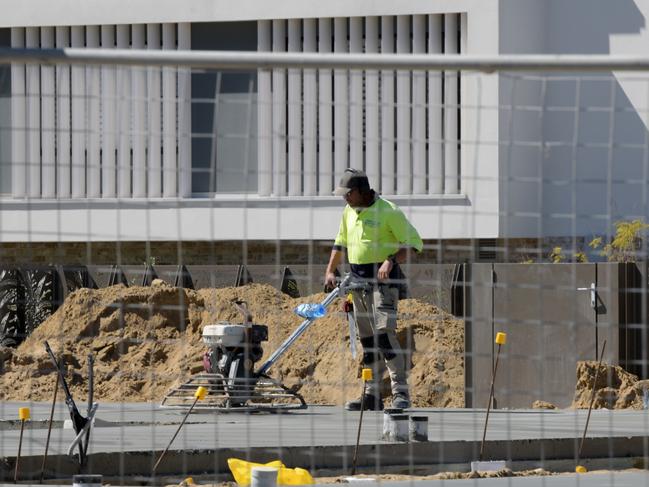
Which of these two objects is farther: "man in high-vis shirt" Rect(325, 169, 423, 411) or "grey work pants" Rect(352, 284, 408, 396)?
"grey work pants" Rect(352, 284, 408, 396)

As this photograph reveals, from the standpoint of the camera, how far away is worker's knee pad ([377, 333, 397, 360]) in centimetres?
1163

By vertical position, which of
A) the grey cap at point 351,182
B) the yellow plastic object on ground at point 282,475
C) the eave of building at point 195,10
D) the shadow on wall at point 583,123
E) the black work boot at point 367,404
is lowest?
the yellow plastic object on ground at point 282,475

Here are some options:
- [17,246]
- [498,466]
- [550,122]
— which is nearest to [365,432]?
[498,466]

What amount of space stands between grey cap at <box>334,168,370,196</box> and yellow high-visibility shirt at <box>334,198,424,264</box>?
186 mm

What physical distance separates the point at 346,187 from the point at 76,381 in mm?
6804

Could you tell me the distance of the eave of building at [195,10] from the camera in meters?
25.2

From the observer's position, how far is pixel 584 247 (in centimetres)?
1998

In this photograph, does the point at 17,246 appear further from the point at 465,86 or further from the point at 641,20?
the point at 641,20

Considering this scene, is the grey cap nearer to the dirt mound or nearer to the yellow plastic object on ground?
the yellow plastic object on ground

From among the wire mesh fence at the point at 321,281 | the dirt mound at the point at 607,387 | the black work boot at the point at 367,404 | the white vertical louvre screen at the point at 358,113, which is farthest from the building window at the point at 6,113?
the black work boot at the point at 367,404

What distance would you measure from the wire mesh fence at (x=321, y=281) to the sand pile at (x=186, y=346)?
4 centimetres

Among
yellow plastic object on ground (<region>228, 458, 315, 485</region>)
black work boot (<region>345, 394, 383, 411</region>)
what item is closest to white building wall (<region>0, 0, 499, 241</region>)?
black work boot (<region>345, 394, 383, 411</region>)

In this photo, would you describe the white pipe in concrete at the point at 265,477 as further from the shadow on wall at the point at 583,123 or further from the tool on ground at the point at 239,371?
the shadow on wall at the point at 583,123

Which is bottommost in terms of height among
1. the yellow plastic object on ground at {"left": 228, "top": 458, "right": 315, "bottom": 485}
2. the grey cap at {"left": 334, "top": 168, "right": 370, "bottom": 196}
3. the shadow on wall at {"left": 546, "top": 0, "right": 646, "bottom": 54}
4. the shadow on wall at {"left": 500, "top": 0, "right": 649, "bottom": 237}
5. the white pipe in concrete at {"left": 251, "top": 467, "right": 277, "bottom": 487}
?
the yellow plastic object on ground at {"left": 228, "top": 458, "right": 315, "bottom": 485}
